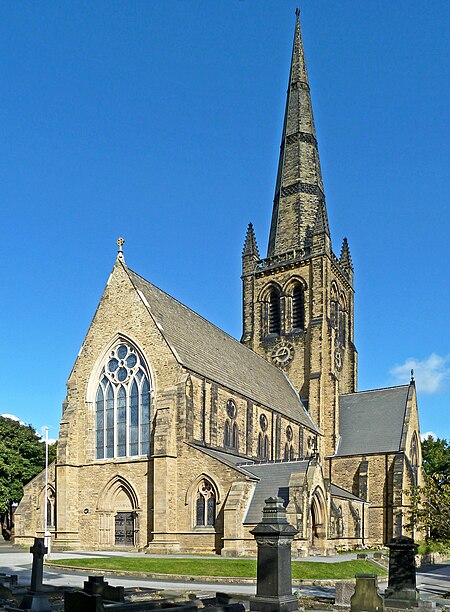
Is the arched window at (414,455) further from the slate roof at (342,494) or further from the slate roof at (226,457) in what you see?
the slate roof at (226,457)

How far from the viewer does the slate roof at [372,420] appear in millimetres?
48825

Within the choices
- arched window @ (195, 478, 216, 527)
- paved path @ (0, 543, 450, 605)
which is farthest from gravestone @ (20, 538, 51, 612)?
arched window @ (195, 478, 216, 527)

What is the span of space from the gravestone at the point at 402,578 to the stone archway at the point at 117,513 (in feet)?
62.0

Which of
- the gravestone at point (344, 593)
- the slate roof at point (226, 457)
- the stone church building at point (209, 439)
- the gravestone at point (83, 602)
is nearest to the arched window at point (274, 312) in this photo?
the stone church building at point (209, 439)

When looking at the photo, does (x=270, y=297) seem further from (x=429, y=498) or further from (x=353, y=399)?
(x=429, y=498)

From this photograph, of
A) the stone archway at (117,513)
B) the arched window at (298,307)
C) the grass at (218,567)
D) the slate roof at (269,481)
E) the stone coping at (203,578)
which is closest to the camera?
the stone coping at (203,578)

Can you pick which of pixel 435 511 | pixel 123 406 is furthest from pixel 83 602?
pixel 123 406

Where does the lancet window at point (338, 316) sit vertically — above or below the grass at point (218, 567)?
above

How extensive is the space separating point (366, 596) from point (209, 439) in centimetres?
2099

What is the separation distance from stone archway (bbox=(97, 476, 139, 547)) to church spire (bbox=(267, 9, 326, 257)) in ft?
92.0

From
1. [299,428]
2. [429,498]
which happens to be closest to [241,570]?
[429,498]

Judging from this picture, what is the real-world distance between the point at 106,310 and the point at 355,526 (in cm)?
2153

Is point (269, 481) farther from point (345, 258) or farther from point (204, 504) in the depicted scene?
point (345, 258)

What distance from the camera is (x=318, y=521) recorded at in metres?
33.8
